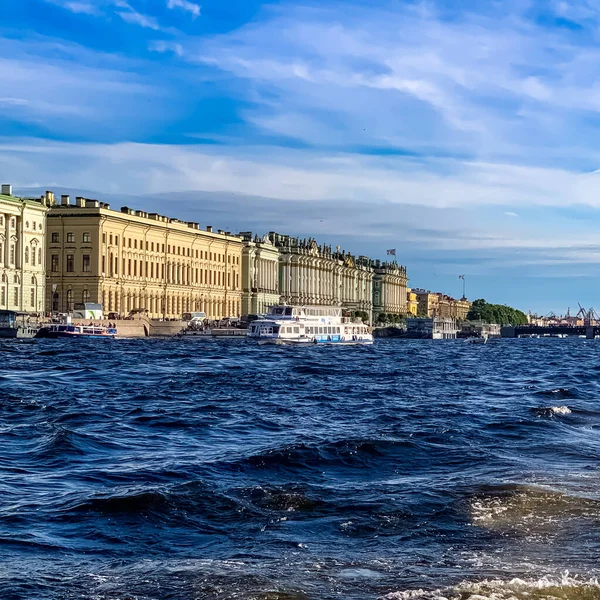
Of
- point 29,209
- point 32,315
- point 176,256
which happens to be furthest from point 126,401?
point 176,256

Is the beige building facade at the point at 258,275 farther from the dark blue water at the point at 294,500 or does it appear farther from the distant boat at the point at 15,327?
the dark blue water at the point at 294,500

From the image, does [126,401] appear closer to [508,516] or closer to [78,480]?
[78,480]

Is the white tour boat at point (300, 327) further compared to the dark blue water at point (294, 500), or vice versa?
the white tour boat at point (300, 327)

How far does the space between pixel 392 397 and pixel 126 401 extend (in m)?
7.91

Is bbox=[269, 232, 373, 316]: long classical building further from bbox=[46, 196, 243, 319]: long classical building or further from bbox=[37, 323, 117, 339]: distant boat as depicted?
bbox=[37, 323, 117, 339]: distant boat

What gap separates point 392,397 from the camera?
3256 cm

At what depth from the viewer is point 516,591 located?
10.1 m

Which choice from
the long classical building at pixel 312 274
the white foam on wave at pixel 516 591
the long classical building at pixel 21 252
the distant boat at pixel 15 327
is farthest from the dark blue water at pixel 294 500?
the long classical building at pixel 312 274

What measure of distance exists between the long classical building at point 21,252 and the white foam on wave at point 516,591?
86.5m

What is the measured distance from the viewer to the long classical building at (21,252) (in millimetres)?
95062

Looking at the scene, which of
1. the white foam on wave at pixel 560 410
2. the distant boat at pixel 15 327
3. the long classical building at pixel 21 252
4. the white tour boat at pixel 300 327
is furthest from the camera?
the long classical building at pixel 21 252

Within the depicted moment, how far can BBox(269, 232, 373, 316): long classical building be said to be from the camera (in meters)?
167

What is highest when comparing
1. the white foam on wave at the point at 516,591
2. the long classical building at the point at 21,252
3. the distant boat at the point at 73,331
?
the long classical building at the point at 21,252

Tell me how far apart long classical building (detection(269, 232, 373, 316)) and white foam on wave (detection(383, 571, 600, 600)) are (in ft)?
501
